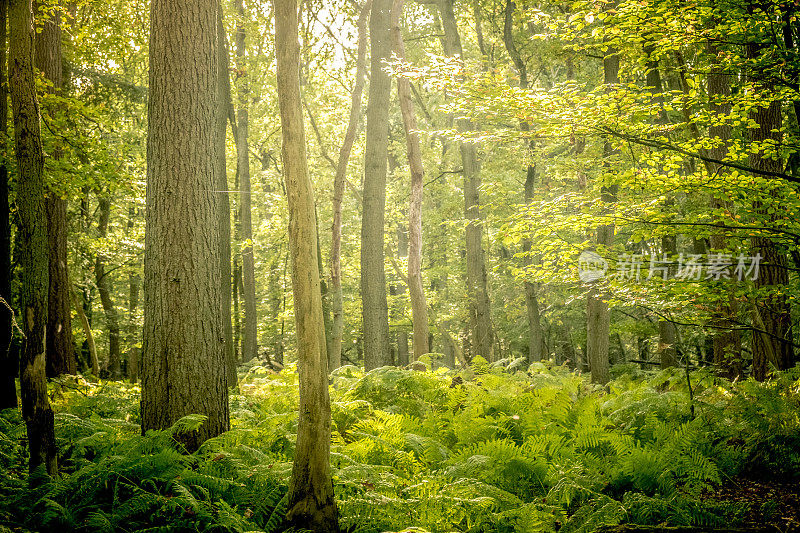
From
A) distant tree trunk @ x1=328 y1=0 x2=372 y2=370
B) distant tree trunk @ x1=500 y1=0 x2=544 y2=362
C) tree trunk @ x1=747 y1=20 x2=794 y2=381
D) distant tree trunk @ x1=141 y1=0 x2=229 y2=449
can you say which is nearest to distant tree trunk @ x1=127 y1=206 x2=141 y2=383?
distant tree trunk @ x1=328 y1=0 x2=372 y2=370

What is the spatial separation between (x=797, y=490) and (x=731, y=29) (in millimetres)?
4261

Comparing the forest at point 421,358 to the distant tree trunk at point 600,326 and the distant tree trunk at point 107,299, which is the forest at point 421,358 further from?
the distant tree trunk at point 107,299

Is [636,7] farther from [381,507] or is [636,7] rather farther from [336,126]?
[336,126]

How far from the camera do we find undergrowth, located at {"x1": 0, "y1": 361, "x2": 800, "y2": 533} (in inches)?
146

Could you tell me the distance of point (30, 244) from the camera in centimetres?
417

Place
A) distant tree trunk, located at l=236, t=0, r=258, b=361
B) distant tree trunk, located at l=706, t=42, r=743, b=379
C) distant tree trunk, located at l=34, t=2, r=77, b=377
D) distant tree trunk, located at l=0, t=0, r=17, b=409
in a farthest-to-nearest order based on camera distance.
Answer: distant tree trunk, located at l=236, t=0, r=258, b=361 → distant tree trunk, located at l=34, t=2, r=77, b=377 → distant tree trunk, located at l=706, t=42, r=743, b=379 → distant tree trunk, located at l=0, t=0, r=17, b=409

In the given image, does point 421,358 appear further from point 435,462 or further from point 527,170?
point 527,170

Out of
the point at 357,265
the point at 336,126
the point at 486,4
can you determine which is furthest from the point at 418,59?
the point at 357,265

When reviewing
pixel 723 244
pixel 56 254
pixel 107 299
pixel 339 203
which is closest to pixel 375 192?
pixel 339 203

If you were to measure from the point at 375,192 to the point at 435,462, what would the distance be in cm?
→ 641

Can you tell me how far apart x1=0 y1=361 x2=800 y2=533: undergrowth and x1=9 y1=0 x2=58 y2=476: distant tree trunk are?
397 millimetres

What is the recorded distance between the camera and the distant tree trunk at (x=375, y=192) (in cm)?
1043

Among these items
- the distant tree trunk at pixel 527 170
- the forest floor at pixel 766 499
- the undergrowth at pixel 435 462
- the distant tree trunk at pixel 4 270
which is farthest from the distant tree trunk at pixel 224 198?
the forest floor at pixel 766 499

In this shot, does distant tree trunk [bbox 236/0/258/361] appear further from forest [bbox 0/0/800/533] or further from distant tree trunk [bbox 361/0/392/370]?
forest [bbox 0/0/800/533]
